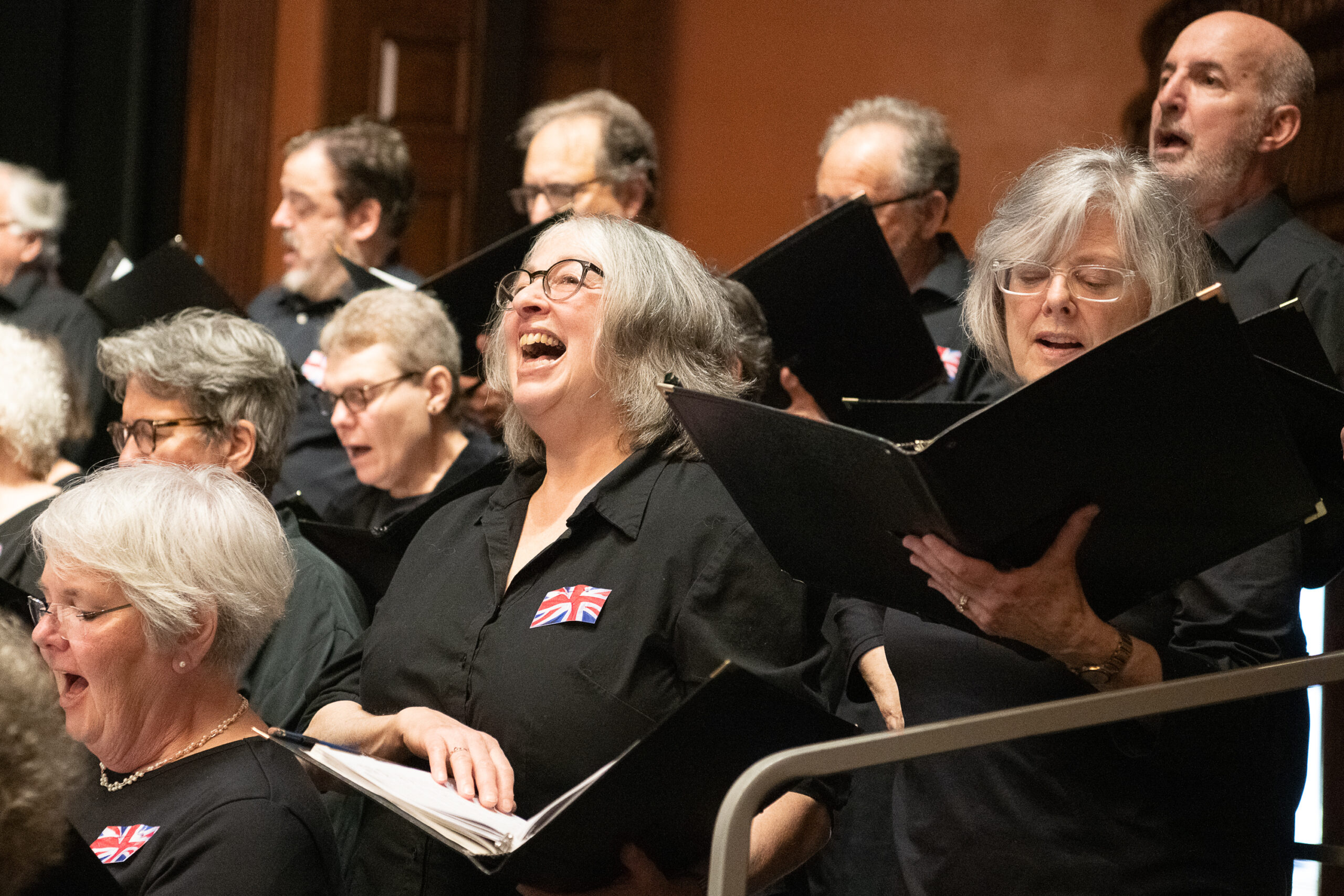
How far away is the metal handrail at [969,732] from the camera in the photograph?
4.42 ft

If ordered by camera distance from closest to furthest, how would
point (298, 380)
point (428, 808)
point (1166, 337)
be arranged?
point (1166, 337) < point (428, 808) < point (298, 380)

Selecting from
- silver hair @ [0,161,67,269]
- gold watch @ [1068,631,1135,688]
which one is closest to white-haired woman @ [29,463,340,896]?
gold watch @ [1068,631,1135,688]

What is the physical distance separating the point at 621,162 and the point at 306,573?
1.67m

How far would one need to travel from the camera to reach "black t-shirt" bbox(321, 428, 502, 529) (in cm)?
315

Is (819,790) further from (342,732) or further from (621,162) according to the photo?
(621,162)

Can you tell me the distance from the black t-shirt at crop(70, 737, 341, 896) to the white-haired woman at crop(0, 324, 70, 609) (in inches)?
44.5

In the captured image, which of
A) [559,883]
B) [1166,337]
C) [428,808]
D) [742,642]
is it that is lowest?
Result: [559,883]

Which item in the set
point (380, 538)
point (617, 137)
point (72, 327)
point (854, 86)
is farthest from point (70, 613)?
point (854, 86)

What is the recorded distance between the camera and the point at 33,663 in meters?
1.32

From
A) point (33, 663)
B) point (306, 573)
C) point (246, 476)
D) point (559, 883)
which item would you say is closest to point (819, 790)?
point (559, 883)

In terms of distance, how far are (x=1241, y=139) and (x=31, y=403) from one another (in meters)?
2.39

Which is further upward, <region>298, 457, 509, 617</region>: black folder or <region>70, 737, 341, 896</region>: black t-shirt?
<region>298, 457, 509, 617</region>: black folder

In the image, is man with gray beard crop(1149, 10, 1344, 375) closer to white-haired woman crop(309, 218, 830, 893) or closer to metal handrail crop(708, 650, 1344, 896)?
white-haired woman crop(309, 218, 830, 893)

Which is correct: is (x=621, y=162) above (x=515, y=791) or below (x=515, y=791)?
above
